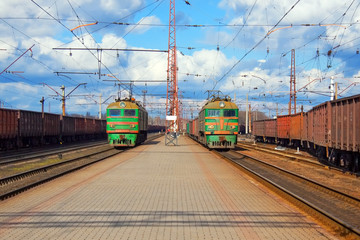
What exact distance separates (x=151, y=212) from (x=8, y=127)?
838 inches

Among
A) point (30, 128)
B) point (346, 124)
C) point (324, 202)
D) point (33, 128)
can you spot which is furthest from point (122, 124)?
point (324, 202)

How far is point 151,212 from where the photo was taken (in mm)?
7637

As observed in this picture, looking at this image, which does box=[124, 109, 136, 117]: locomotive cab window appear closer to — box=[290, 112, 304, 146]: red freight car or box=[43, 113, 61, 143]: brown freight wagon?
box=[43, 113, 61, 143]: brown freight wagon

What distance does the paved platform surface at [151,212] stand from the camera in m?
6.16

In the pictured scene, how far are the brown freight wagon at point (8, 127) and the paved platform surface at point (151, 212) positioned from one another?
15.0 m

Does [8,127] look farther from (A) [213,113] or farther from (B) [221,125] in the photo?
(B) [221,125]

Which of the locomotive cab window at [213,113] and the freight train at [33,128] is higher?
the locomotive cab window at [213,113]

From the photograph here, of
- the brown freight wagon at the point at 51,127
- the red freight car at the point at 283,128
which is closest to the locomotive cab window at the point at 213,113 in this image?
the red freight car at the point at 283,128

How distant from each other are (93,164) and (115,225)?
37.7 ft

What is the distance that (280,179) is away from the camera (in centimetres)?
1284

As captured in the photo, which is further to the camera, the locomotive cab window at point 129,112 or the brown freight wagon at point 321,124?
the locomotive cab window at point 129,112

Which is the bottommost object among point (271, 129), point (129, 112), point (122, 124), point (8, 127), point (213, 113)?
point (271, 129)

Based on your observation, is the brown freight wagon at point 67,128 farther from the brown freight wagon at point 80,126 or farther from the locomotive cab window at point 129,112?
the locomotive cab window at point 129,112

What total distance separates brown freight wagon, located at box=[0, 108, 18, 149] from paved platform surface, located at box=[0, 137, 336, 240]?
15024 millimetres
